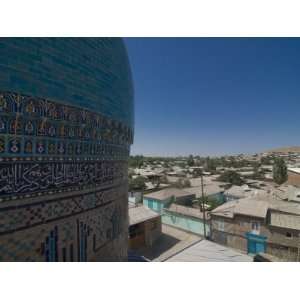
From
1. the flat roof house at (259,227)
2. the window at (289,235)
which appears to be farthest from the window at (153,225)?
the window at (289,235)

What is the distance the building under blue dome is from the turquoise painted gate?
7.00 m

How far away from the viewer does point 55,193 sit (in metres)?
2.22

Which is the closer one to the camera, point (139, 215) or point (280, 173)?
point (139, 215)

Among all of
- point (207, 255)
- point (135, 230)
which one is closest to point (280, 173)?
point (135, 230)

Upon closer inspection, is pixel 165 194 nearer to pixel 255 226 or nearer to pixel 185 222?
pixel 185 222

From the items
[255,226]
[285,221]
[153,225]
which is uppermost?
[285,221]

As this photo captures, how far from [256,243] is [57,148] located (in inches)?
340

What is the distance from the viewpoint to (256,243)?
8.10 metres

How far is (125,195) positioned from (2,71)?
2799 mm

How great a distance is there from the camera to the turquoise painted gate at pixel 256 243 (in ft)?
26.1

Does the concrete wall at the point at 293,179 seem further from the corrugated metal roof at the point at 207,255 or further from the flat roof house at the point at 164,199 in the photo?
the corrugated metal roof at the point at 207,255

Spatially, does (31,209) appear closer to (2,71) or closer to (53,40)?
(2,71)

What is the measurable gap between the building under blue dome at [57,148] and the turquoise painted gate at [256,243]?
6999 millimetres
